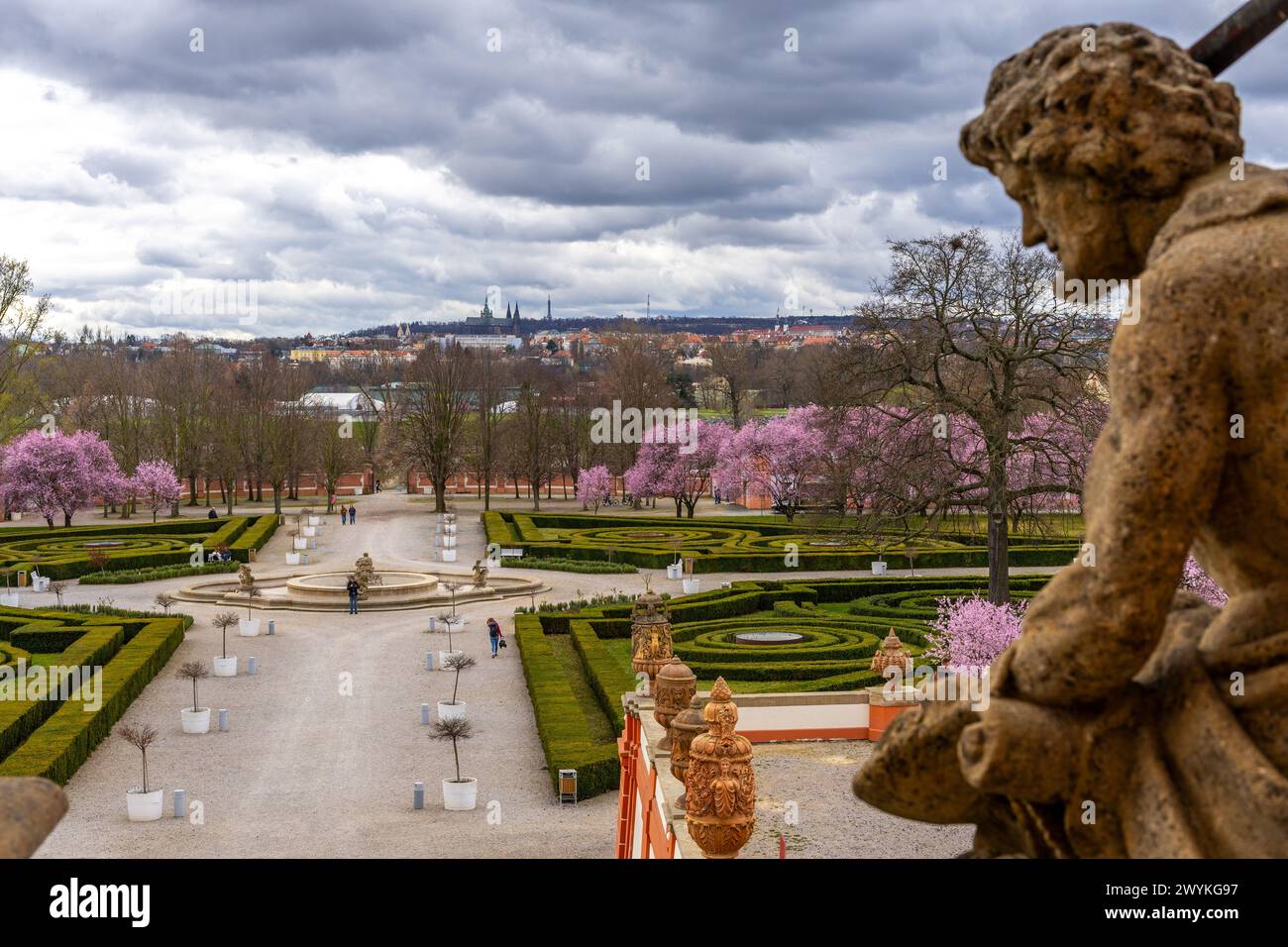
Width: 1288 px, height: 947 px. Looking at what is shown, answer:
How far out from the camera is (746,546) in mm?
41250

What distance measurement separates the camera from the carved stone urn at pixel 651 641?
56.1 ft

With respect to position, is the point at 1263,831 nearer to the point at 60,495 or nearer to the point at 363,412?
the point at 60,495

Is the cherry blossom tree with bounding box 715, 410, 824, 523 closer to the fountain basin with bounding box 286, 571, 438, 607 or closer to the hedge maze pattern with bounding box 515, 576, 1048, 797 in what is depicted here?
the hedge maze pattern with bounding box 515, 576, 1048, 797

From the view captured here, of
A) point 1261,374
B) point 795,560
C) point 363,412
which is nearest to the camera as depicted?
point 1261,374

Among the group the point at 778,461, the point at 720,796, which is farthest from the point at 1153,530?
the point at 778,461

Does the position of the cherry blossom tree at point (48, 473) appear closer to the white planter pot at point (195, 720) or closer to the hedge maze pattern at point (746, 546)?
the hedge maze pattern at point (746, 546)

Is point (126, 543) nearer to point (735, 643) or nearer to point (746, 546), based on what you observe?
point (746, 546)

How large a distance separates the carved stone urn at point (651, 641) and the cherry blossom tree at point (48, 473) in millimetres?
37168

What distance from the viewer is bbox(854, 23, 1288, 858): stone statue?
2.71m

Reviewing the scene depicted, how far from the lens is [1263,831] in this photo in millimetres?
2559

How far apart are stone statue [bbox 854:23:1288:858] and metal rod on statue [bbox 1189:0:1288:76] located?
10 cm
